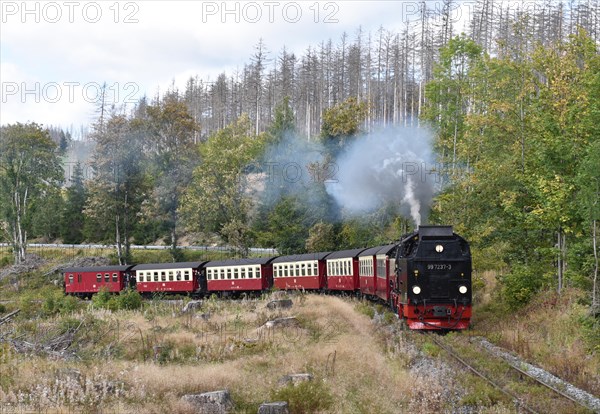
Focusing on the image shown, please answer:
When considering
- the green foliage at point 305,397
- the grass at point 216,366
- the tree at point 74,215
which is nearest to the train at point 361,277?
the grass at point 216,366

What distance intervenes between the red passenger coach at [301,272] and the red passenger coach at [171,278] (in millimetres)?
5754

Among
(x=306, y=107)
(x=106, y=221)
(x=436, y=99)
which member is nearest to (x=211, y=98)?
(x=306, y=107)

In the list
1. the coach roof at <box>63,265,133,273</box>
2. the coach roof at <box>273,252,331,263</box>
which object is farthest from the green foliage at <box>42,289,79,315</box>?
the coach roof at <box>273,252,331,263</box>

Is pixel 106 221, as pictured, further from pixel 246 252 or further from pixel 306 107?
Result: pixel 306 107

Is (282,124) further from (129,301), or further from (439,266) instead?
(439,266)

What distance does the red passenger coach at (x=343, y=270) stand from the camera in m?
33.4

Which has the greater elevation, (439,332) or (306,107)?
(306,107)

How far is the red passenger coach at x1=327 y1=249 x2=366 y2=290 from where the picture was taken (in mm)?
33375

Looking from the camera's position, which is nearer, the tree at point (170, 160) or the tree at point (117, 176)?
the tree at point (117, 176)

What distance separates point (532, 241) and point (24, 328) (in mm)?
22118

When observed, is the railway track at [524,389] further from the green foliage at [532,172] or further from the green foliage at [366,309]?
the green foliage at [366,309]

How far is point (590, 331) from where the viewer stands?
17.2 meters

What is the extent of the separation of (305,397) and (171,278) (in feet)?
104

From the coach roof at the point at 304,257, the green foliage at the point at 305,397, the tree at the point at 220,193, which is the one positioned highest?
the tree at the point at 220,193
